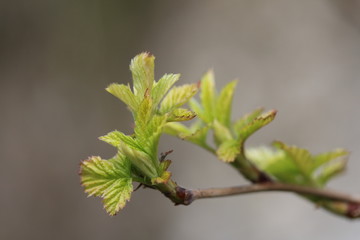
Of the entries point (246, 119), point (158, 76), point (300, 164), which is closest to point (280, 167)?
point (300, 164)

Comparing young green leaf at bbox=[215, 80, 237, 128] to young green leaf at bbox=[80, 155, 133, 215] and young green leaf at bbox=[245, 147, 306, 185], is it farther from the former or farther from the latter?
young green leaf at bbox=[80, 155, 133, 215]

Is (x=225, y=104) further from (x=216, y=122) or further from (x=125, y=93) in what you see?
(x=125, y=93)

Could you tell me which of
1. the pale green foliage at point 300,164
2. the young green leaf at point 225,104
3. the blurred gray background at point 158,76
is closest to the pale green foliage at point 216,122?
the young green leaf at point 225,104

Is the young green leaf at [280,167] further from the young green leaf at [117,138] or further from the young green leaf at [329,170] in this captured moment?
the young green leaf at [117,138]

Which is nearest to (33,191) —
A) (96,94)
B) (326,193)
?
(96,94)

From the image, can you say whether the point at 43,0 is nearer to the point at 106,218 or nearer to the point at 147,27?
the point at 147,27

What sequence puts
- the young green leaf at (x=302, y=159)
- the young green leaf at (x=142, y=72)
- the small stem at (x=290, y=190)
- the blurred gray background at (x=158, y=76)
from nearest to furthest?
the young green leaf at (x=142, y=72) → the small stem at (x=290, y=190) → the young green leaf at (x=302, y=159) → the blurred gray background at (x=158, y=76)

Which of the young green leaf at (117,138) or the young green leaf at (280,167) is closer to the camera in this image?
the young green leaf at (117,138)
